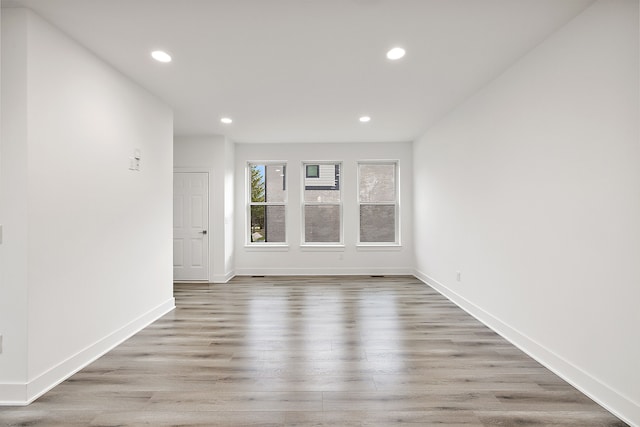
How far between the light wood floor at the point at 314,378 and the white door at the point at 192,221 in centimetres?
204

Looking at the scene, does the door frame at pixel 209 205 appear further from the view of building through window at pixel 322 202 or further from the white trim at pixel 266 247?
the view of building through window at pixel 322 202

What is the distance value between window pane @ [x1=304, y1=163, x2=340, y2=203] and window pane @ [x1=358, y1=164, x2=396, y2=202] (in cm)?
50

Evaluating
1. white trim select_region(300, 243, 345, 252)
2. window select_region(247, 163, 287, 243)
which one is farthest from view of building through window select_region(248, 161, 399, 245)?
white trim select_region(300, 243, 345, 252)

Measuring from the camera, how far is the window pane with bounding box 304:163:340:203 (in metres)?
6.76

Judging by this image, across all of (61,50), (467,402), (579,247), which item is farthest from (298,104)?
(467,402)

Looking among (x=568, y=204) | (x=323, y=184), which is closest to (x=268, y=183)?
(x=323, y=184)

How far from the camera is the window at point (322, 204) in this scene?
22.2 ft

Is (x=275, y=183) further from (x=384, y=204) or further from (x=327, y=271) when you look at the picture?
(x=384, y=204)

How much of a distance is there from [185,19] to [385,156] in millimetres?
4748

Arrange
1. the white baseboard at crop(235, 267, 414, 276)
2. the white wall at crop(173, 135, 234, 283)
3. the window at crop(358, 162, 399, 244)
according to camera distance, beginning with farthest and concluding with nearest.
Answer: the window at crop(358, 162, 399, 244) < the white baseboard at crop(235, 267, 414, 276) < the white wall at crop(173, 135, 234, 283)

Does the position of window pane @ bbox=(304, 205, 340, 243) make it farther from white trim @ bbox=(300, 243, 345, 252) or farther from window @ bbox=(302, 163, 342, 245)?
white trim @ bbox=(300, 243, 345, 252)

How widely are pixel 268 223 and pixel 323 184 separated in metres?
1.34

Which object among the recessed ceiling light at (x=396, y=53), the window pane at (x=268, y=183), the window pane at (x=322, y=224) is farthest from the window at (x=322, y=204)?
the recessed ceiling light at (x=396, y=53)

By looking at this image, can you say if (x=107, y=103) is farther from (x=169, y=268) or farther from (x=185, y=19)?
(x=169, y=268)
